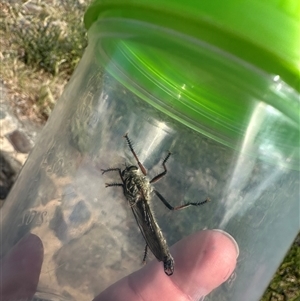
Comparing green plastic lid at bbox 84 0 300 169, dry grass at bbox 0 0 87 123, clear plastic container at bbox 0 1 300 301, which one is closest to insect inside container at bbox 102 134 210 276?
clear plastic container at bbox 0 1 300 301

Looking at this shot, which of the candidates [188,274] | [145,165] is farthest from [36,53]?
[188,274]

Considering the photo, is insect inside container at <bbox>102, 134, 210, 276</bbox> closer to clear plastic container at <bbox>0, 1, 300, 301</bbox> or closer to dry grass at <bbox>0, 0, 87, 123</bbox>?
clear plastic container at <bbox>0, 1, 300, 301</bbox>

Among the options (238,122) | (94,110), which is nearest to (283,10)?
(238,122)

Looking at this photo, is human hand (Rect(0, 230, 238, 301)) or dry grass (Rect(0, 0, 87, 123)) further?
dry grass (Rect(0, 0, 87, 123))

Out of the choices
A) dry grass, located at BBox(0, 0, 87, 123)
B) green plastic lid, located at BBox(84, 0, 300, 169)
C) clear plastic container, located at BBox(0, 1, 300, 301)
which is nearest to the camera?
green plastic lid, located at BBox(84, 0, 300, 169)

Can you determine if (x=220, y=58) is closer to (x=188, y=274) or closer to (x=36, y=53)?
(x=188, y=274)

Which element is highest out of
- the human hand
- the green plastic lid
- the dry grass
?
the green plastic lid

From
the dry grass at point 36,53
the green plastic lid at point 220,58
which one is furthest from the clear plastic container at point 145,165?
the dry grass at point 36,53
